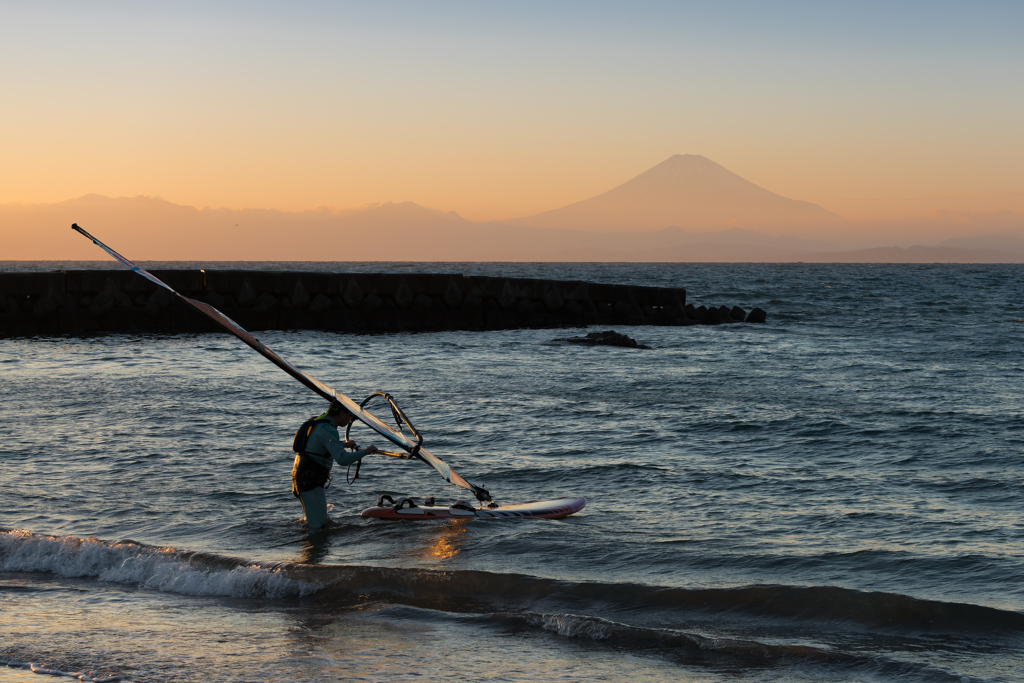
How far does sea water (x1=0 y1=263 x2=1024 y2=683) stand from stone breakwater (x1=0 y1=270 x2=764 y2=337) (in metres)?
13.8

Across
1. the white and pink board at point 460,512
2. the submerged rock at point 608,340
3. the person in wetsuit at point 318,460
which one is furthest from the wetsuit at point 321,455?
the submerged rock at point 608,340

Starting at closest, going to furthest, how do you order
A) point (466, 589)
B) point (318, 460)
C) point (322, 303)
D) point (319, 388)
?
point (466, 589), point (319, 388), point (318, 460), point (322, 303)

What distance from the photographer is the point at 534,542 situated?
8.62 meters

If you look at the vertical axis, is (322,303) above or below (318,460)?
above

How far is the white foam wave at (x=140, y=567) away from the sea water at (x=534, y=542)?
3 cm

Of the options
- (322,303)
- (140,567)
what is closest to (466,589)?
(140,567)

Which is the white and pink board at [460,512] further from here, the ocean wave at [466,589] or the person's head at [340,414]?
the ocean wave at [466,589]

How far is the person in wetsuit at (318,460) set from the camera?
8766 mm

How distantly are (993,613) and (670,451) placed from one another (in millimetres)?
6365

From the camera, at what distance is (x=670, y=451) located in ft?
42.2

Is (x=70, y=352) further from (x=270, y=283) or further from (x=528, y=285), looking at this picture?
(x=528, y=285)

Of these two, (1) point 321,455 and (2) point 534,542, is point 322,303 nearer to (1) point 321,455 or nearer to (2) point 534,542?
(1) point 321,455

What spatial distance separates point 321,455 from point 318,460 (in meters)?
0.06

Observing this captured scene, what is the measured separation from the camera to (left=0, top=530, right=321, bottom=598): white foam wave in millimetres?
7531
